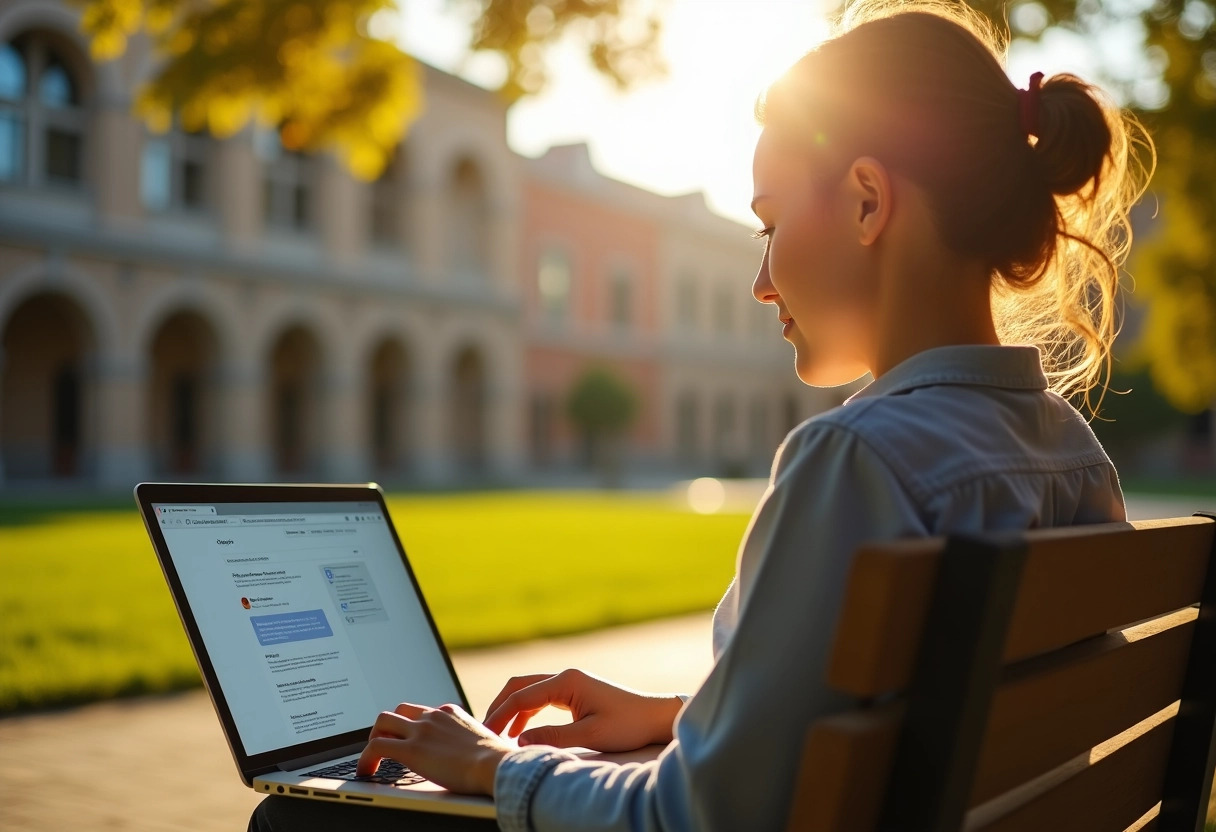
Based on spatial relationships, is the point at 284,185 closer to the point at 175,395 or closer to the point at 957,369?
the point at 175,395

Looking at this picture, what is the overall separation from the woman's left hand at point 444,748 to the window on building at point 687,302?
39.9 metres

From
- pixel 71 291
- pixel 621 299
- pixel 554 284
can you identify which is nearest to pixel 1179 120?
pixel 71 291

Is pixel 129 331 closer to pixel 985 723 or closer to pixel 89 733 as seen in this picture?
pixel 89 733

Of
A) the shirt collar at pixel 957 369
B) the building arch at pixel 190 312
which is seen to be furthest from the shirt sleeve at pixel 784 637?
the building arch at pixel 190 312

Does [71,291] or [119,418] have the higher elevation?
[71,291]

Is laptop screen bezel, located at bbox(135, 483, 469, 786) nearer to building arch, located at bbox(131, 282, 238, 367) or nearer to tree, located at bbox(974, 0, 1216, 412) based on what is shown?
tree, located at bbox(974, 0, 1216, 412)

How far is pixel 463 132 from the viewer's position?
28.7 metres

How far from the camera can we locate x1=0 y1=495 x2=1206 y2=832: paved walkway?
3.31 meters

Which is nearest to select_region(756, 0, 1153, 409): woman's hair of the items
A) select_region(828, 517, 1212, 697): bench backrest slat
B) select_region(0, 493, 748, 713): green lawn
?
select_region(828, 517, 1212, 697): bench backrest slat

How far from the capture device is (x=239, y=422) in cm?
2353

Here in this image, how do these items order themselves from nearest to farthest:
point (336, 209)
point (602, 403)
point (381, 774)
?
1. point (381, 774)
2. point (336, 209)
3. point (602, 403)

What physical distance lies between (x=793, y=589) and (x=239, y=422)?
77.8ft

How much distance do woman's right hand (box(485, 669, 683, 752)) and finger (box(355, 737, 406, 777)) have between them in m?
0.21

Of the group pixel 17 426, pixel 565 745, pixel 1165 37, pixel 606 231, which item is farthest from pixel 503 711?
pixel 606 231
